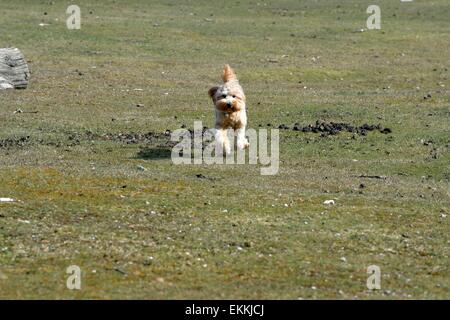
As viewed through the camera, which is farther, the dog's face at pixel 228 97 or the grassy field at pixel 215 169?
the dog's face at pixel 228 97

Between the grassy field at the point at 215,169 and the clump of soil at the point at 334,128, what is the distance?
48cm

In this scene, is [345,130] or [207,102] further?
[207,102]

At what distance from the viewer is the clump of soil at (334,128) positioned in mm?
32156

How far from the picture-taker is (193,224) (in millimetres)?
21125

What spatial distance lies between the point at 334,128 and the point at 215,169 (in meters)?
6.78

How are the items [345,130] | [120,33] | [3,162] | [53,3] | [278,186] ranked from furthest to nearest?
1. [53,3]
2. [120,33]
3. [345,130]
4. [3,162]
5. [278,186]

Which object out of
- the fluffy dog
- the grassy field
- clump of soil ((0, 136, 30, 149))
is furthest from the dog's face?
clump of soil ((0, 136, 30, 149))

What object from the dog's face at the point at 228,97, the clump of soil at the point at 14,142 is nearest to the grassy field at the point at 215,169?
the clump of soil at the point at 14,142

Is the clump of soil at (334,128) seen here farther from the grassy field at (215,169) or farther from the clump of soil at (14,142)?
the clump of soil at (14,142)

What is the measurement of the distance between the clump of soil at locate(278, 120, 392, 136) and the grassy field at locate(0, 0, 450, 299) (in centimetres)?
48

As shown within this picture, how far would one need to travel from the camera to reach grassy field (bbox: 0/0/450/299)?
18219mm

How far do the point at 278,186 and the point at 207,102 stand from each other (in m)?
12.8
